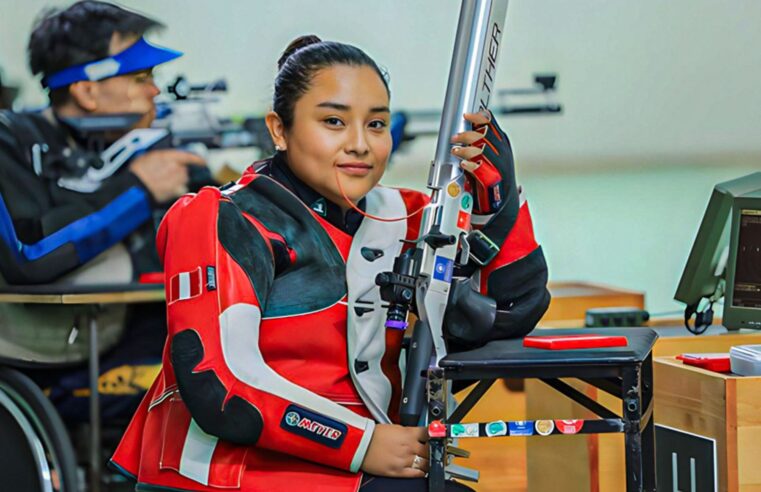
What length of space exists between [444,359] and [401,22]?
1898 mm

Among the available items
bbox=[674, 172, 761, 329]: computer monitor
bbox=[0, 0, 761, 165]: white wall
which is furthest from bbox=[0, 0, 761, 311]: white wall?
bbox=[674, 172, 761, 329]: computer monitor

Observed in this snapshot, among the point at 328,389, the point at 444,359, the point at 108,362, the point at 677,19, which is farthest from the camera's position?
the point at 677,19

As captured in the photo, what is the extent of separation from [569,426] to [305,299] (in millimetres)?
372

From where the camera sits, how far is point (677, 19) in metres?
3.18

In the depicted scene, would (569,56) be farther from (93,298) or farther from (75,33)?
(93,298)

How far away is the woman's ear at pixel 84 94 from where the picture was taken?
2.93 metres

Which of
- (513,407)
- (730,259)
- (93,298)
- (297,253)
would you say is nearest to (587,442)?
(730,259)

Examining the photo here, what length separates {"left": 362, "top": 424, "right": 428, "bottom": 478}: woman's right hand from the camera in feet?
4.40

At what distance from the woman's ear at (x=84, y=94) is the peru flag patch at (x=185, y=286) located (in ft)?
5.52

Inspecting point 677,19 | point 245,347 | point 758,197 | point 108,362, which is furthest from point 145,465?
point 677,19

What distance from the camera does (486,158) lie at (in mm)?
1468

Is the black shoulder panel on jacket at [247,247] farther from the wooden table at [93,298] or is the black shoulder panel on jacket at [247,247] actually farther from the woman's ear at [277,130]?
the wooden table at [93,298]

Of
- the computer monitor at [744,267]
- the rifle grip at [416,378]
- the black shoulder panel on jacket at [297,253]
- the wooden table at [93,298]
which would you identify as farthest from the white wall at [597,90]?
the rifle grip at [416,378]

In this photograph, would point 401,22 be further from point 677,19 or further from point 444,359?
point 444,359
